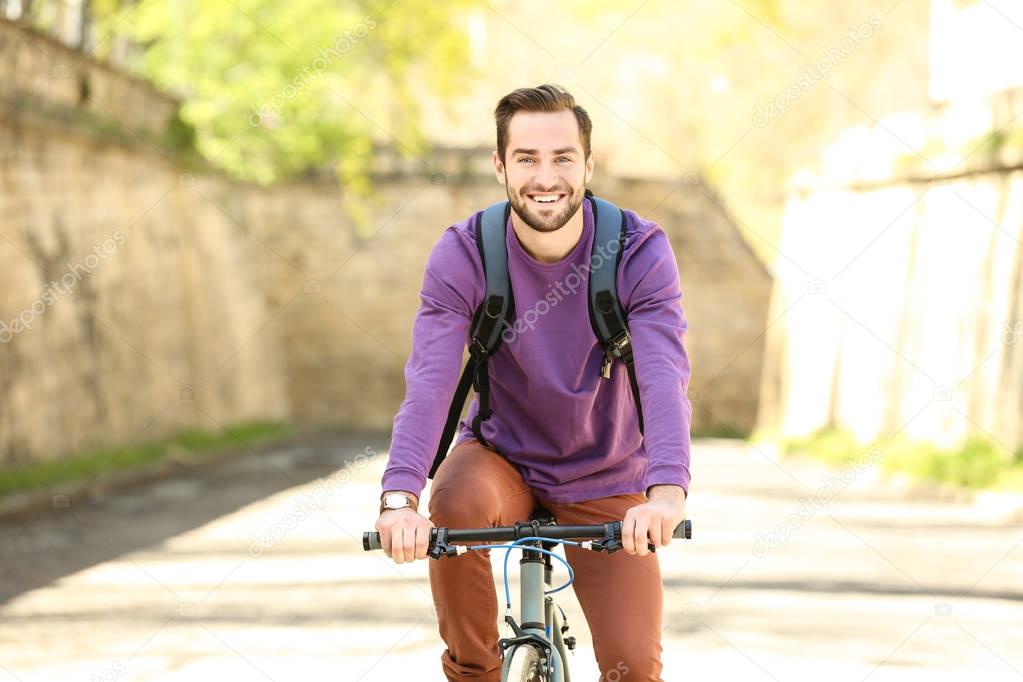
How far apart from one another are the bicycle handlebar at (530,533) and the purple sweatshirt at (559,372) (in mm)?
235

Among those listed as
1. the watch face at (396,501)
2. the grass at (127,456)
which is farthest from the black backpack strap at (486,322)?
the grass at (127,456)

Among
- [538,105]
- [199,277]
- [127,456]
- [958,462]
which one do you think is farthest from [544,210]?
[199,277]

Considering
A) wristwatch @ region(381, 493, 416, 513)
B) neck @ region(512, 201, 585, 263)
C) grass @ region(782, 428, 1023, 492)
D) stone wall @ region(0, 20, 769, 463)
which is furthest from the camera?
stone wall @ region(0, 20, 769, 463)

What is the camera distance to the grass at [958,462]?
47.2 feet

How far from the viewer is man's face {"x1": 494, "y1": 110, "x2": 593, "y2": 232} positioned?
11.3 ft

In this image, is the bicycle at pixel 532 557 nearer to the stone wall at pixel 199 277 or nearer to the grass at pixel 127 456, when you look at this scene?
the grass at pixel 127 456

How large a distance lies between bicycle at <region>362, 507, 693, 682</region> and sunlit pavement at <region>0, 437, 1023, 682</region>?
9.70 ft

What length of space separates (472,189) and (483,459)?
94.4 ft

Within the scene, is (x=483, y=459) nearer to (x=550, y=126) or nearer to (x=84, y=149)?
(x=550, y=126)

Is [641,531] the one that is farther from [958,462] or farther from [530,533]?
[958,462]

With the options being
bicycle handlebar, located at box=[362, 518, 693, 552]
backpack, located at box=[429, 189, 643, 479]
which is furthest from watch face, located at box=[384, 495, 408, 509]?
backpack, located at box=[429, 189, 643, 479]

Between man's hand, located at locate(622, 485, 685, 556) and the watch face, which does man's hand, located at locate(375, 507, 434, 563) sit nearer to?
the watch face

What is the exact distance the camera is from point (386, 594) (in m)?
8.55

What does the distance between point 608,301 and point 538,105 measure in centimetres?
44
